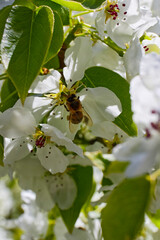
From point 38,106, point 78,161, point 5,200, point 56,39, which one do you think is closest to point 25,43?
point 56,39

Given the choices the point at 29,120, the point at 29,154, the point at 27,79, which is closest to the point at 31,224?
the point at 29,154

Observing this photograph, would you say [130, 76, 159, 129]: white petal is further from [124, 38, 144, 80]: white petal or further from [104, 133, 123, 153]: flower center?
[104, 133, 123, 153]: flower center

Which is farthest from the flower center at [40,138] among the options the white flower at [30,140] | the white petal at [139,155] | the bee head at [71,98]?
the white petal at [139,155]

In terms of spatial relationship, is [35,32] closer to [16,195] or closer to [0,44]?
[0,44]

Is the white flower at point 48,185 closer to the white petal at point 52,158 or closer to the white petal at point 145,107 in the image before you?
the white petal at point 52,158

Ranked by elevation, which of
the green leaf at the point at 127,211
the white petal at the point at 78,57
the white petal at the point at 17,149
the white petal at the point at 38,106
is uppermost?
the white petal at the point at 78,57

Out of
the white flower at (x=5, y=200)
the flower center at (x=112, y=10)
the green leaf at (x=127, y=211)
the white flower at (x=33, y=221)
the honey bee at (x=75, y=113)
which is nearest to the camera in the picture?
the green leaf at (x=127, y=211)

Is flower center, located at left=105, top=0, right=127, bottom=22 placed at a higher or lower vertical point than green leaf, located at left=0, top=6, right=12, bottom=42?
lower

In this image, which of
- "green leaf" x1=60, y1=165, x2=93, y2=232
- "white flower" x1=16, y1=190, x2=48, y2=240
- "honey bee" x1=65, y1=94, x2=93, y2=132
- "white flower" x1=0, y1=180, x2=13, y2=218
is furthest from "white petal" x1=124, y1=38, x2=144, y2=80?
"white flower" x1=0, y1=180, x2=13, y2=218

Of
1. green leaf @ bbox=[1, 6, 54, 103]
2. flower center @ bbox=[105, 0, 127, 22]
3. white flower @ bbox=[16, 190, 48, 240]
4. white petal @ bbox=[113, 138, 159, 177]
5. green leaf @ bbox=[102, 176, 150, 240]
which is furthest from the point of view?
white flower @ bbox=[16, 190, 48, 240]
